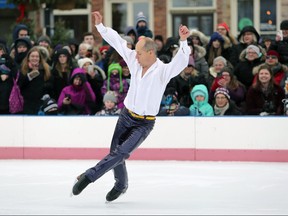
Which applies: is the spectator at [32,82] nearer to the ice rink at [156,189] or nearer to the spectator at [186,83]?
the ice rink at [156,189]

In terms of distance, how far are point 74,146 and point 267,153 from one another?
242 cm

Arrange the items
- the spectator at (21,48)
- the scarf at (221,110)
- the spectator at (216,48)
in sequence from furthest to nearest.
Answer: the spectator at (216,48) < the spectator at (21,48) < the scarf at (221,110)

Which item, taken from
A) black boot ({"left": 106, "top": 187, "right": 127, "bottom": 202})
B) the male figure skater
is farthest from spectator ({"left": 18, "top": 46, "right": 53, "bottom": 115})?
the male figure skater

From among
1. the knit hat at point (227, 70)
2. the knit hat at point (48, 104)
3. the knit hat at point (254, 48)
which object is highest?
the knit hat at point (254, 48)

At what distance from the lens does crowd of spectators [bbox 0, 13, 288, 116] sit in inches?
500

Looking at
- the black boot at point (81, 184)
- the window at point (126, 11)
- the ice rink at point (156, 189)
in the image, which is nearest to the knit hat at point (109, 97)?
the ice rink at point (156, 189)

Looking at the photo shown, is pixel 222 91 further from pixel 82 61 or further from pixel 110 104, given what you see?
pixel 82 61

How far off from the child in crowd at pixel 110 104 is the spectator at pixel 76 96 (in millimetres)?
366

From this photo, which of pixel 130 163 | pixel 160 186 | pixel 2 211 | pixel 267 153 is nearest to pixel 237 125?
pixel 267 153

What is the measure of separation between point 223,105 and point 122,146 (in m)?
4.10

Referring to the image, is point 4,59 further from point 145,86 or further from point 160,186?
point 145,86

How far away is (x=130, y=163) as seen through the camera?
39.9ft

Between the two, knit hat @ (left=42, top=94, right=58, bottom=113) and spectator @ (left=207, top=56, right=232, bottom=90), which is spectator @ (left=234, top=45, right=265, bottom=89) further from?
knit hat @ (left=42, top=94, right=58, bottom=113)

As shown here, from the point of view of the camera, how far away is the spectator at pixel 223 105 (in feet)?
41.5
